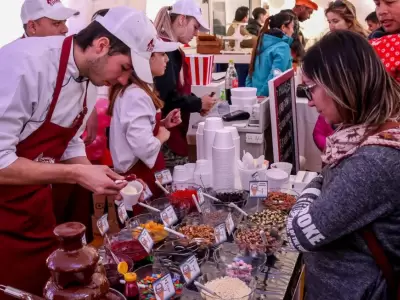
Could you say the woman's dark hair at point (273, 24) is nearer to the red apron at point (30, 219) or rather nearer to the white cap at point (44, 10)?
the white cap at point (44, 10)

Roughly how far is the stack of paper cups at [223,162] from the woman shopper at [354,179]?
1009 mm

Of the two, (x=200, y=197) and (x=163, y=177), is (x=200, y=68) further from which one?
(x=200, y=197)

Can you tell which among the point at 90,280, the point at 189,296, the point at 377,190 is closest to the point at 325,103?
the point at 377,190

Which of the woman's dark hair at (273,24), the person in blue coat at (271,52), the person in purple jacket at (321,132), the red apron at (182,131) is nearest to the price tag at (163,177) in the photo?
the red apron at (182,131)

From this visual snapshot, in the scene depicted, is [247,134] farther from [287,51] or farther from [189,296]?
[189,296]

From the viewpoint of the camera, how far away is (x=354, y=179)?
1.29 meters

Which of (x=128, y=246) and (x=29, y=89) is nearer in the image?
(x=29, y=89)

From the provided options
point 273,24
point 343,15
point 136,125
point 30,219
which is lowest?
point 30,219

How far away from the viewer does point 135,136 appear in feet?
8.39

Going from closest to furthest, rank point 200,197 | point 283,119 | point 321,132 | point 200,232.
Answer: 1. point 200,232
2. point 200,197
3. point 321,132
4. point 283,119

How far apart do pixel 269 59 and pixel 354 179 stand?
349 centimetres

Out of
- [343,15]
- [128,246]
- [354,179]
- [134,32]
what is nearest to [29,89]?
[134,32]

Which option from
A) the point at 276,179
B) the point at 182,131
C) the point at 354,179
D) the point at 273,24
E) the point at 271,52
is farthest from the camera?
the point at 273,24

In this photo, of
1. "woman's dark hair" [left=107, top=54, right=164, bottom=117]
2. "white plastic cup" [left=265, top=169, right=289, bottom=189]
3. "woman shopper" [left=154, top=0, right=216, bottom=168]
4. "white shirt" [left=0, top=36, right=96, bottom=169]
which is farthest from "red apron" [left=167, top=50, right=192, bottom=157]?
"white shirt" [left=0, top=36, right=96, bottom=169]
